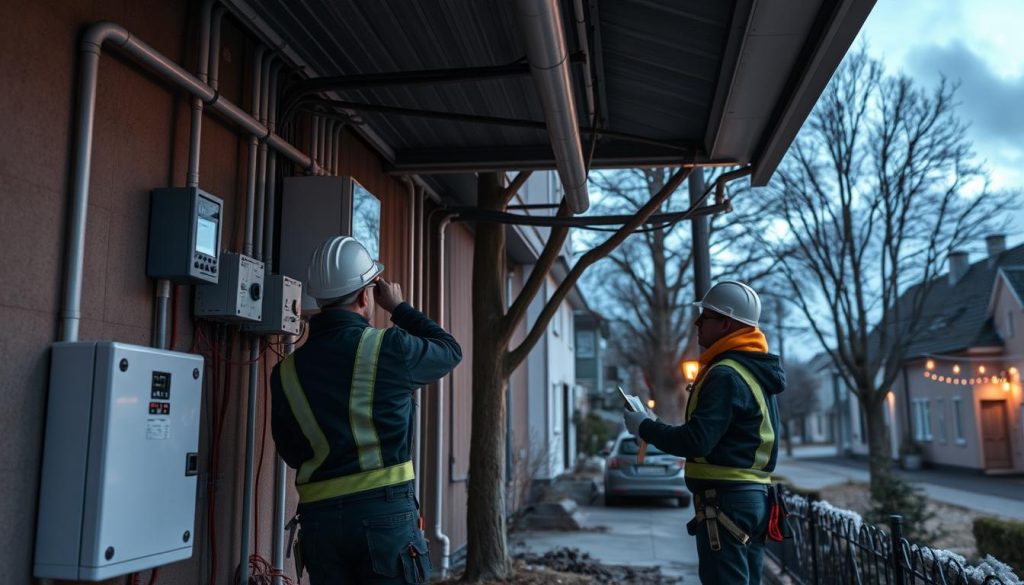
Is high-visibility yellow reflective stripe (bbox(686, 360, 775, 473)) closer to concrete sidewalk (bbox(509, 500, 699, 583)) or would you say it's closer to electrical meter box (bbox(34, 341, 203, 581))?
electrical meter box (bbox(34, 341, 203, 581))

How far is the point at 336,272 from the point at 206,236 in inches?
41.1

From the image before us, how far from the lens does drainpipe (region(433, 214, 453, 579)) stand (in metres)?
8.34

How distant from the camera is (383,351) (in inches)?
125

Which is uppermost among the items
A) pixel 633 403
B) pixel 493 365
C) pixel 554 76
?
pixel 554 76

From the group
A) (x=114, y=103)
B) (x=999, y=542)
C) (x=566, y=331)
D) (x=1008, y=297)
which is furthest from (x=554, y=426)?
(x=1008, y=297)

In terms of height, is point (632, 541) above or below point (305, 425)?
below

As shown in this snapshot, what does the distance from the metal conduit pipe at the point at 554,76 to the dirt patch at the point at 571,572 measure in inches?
144

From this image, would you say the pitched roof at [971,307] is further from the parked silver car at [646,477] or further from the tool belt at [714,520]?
the tool belt at [714,520]

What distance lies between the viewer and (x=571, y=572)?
27.7ft

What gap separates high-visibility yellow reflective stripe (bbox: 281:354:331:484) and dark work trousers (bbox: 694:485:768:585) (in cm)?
192

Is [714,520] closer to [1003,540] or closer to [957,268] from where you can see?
[1003,540]

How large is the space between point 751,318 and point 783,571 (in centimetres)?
487

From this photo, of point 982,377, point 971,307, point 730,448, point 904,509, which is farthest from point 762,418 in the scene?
point 971,307

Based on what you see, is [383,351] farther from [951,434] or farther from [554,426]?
[951,434]
